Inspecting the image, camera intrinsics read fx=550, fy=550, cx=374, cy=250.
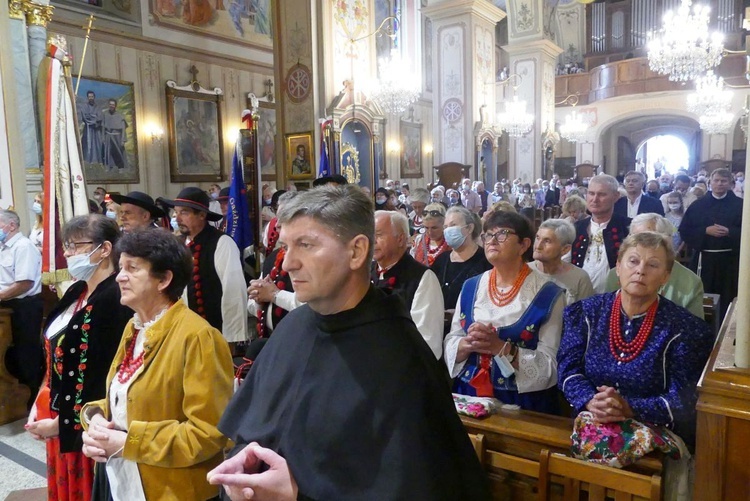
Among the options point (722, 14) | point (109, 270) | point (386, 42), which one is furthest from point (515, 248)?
point (722, 14)

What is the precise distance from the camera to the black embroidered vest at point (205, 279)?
3.75 m

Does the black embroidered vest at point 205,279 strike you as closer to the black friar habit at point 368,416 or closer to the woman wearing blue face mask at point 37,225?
the black friar habit at point 368,416

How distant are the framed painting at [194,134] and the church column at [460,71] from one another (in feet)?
18.1

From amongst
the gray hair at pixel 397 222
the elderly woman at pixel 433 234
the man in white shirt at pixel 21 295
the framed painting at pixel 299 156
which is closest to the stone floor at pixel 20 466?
the man in white shirt at pixel 21 295

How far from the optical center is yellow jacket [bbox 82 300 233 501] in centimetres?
185

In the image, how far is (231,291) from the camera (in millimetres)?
3752

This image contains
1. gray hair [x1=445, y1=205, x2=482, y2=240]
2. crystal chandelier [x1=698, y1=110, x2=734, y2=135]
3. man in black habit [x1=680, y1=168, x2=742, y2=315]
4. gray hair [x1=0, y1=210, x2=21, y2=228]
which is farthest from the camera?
crystal chandelier [x1=698, y1=110, x2=734, y2=135]

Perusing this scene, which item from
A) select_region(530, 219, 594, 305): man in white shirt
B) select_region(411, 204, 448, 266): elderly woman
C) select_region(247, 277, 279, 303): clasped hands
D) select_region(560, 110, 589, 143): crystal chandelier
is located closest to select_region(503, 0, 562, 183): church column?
select_region(560, 110, 589, 143): crystal chandelier

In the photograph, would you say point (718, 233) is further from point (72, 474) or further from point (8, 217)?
point (8, 217)

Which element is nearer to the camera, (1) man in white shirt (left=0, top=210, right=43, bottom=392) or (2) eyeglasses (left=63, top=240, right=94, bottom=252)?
(2) eyeglasses (left=63, top=240, right=94, bottom=252)

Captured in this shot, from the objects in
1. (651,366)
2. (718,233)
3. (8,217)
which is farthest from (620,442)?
(8,217)

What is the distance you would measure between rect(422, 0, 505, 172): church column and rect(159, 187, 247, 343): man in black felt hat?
10.4m

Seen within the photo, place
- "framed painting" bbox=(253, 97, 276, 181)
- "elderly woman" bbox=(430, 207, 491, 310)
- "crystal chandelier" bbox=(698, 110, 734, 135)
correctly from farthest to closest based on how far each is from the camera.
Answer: "crystal chandelier" bbox=(698, 110, 734, 135)
"framed painting" bbox=(253, 97, 276, 181)
"elderly woman" bbox=(430, 207, 491, 310)

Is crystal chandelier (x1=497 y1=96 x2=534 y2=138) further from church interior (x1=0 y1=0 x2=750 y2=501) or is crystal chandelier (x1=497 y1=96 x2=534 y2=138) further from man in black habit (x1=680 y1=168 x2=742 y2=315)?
man in black habit (x1=680 y1=168 x2=742 y2=315)
